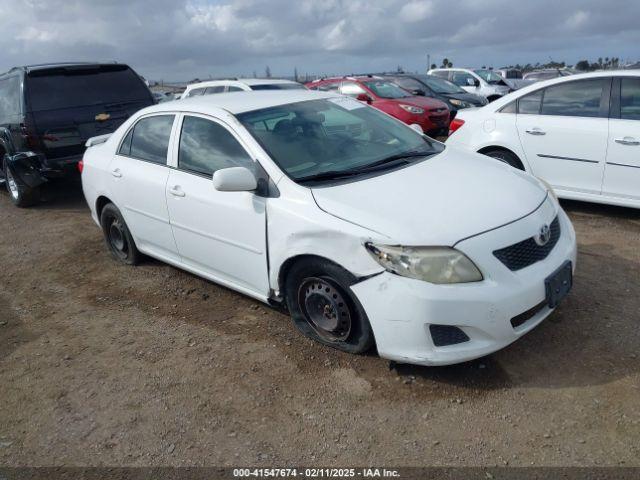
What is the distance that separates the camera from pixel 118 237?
5.21 meters

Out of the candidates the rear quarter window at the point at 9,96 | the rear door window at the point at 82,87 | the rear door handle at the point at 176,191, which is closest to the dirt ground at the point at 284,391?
the rear door handle at the point at 176,191

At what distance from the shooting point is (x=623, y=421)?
266 centimetres

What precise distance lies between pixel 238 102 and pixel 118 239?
6.72 feet

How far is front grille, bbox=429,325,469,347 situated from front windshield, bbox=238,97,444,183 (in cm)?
123

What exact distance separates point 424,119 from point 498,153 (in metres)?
5.02

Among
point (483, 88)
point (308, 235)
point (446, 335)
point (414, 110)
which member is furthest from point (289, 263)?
point (483, 88)

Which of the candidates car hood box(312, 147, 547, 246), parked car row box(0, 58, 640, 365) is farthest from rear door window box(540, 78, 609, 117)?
car hood box(312, 147, 547, 246)

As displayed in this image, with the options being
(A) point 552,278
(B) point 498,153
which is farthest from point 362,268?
(B) point 498,153

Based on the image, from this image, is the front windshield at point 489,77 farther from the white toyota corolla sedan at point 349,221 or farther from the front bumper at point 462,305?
the front bumper at point 462,305

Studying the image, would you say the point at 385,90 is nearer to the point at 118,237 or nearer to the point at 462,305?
the point at 118,237

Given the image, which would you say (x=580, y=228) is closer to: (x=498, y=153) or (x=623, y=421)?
(x=498, y=153)

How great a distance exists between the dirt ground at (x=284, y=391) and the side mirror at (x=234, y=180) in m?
1.09

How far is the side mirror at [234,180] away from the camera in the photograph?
3.31m

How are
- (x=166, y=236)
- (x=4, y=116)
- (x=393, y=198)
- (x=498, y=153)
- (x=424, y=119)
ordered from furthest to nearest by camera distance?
(x=424, y=119) → (x=4, y=116) → (x=498, y=153) → (x=166, y=236) → (x=393, y=198)
